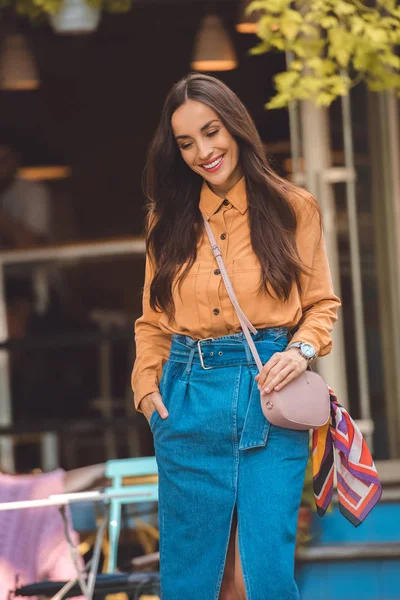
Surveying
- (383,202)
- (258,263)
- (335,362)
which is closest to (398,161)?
(383,202)

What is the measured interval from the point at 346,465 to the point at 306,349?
45 cm

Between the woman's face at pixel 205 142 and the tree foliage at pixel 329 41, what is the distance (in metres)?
2.20

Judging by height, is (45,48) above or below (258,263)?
above

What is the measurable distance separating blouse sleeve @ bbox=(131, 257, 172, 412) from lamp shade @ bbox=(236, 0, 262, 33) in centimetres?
340

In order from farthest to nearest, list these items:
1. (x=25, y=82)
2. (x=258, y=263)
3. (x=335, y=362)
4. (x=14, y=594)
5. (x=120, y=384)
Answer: (x=120, y=384) < (x=25, y=82) < (x=335, y=362) < (x=14, y=594) < (x=258, y=263)

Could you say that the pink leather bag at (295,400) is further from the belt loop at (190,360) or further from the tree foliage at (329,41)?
the tree foliage at (329,41)

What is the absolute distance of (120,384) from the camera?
8.23 m

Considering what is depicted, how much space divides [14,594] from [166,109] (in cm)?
226

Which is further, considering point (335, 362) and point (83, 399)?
point (83, 399)

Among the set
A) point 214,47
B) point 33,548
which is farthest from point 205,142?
point 214,47

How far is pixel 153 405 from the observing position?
129 inches

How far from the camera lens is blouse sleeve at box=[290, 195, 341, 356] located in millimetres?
3166

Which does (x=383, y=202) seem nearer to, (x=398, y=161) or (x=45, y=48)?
(x=398, y=161)

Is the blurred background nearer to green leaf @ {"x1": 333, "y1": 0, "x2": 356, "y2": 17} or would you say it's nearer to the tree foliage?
the tree foliage
